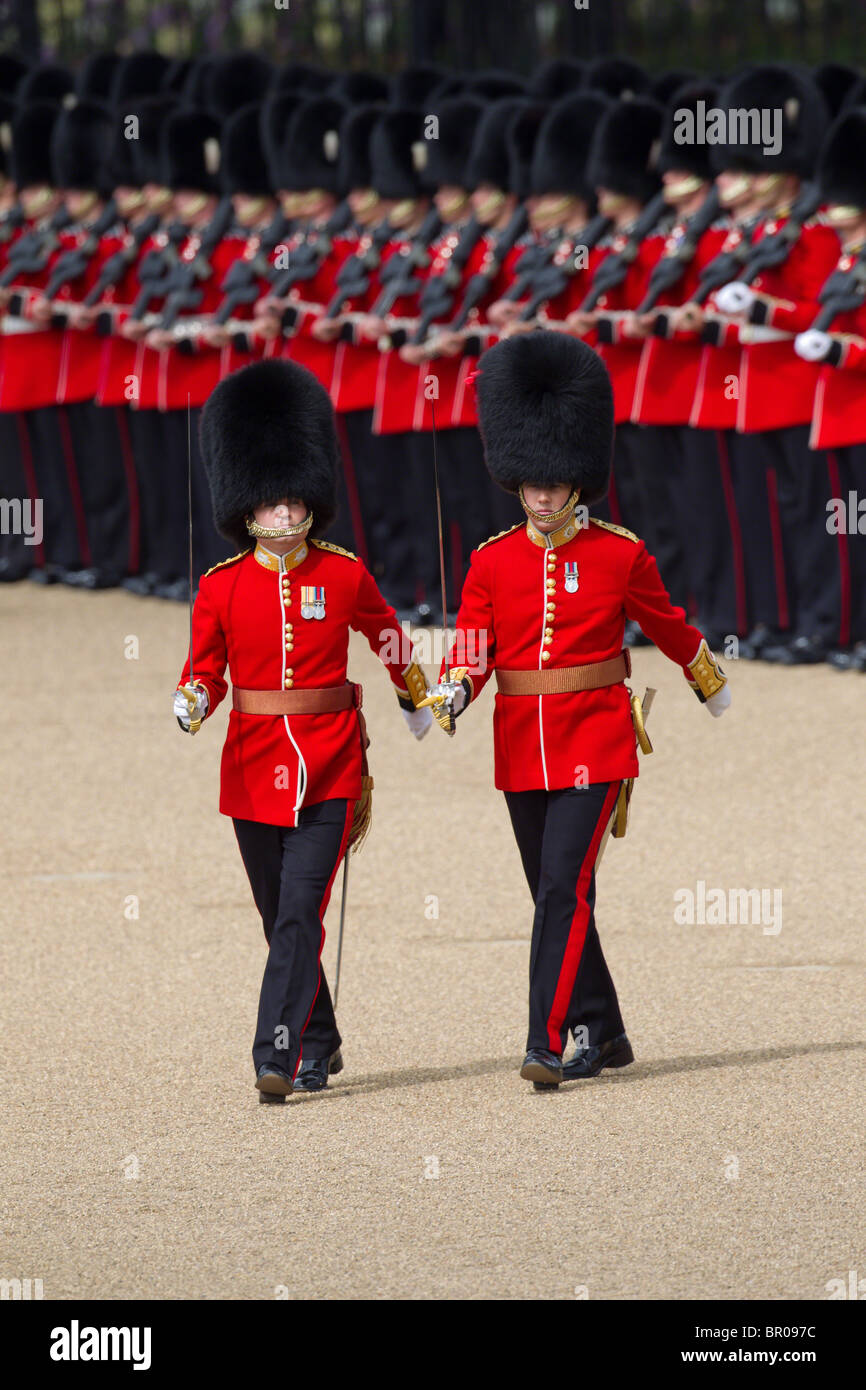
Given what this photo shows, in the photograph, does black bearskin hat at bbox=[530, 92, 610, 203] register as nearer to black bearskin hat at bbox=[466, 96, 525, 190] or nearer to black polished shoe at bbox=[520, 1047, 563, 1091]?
black bearskin hat at bbox=[466, 96, 525, 190]

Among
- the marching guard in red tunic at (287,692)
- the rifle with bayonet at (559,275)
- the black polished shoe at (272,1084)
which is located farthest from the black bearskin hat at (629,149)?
the black polished shoe at (272,1084)

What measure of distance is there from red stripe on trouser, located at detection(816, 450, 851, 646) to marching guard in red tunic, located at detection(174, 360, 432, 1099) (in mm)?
3844

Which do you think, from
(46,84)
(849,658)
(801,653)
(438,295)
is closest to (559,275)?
(438,295)

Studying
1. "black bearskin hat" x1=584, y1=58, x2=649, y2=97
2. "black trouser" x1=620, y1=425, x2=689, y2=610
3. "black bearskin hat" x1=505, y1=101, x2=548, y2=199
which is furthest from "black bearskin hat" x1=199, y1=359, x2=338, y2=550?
"black bearskin hat" x1=584, y1=58, x2=649, y2=97

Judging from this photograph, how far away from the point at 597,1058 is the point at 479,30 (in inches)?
343

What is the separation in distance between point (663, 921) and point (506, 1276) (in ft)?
7.04

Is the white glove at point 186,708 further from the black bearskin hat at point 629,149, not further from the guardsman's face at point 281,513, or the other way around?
the black bearskin hat at point 629,149

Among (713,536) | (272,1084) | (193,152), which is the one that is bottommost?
(713,536)

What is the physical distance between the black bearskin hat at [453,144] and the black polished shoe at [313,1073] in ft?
17.7

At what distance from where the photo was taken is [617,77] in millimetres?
9945

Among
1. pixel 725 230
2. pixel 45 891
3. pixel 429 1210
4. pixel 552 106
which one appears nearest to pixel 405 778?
pixel 45 891

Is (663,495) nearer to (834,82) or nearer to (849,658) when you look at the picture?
(849,658)

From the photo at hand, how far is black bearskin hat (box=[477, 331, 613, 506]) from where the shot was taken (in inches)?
176

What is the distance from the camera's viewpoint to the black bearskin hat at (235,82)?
36.1ft
